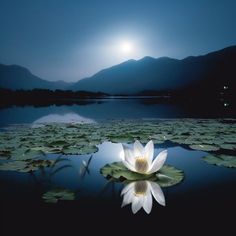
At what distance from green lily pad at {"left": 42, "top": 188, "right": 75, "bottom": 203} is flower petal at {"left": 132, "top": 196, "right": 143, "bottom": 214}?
0.57 m

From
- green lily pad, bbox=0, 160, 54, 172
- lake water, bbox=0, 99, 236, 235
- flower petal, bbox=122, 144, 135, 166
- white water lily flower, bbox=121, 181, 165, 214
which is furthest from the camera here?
green lily pad, bbox=0, 160, 54, 172

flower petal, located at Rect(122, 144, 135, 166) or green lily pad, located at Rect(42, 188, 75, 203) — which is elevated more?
flower petal, located at Rect(122, 144, 135, 166)

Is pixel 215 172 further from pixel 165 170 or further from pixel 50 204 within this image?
pixel 50 204

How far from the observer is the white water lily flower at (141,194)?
2174mm

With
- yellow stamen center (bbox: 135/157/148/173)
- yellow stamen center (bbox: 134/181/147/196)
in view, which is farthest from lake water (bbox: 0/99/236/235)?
yellow stamen center (bbox: 135/157/148/173)

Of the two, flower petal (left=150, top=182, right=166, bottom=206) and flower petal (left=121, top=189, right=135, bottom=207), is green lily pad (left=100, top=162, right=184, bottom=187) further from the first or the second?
flower petal (left=121, top=189, right=135, bottom=207)

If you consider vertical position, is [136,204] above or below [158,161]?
below

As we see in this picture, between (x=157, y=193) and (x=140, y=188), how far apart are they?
0.18 meters

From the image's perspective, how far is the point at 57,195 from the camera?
2428mm

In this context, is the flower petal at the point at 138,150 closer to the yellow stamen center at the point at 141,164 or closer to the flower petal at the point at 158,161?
the yellow stamen center at the point at 141,164

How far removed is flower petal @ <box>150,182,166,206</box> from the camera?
2.30 m

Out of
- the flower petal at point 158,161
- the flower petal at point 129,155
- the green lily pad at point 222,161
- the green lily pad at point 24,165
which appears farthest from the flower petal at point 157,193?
the green lily pad at point 24,165

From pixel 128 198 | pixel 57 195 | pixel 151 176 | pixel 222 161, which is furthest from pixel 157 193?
pixel 222 161

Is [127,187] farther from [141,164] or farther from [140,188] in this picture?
[141,164]
